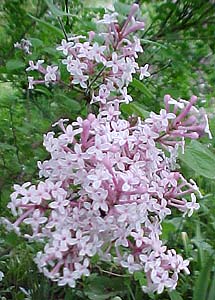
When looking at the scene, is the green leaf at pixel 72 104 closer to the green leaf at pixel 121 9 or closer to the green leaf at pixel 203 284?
the green leaf at pixel 121 9

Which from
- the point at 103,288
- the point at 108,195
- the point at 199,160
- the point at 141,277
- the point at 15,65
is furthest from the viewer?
the point at 15,65

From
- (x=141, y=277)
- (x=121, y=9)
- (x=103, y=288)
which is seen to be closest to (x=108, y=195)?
(x=141, y=277)

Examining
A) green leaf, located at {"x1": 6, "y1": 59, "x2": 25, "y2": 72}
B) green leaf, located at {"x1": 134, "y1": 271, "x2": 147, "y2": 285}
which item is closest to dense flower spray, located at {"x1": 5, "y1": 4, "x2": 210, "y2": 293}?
green leaf, located at {"x1": 134, "y1": 271, "x2": 147, "y2": 285}

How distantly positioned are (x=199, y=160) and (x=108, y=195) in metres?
0.21

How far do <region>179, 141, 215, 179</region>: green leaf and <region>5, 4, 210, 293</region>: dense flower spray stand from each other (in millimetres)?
34

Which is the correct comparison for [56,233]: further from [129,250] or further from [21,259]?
[21,259]

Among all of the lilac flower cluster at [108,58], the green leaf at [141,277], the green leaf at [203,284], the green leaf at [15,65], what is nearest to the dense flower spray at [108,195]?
the lilac flower cluster at [108,58]

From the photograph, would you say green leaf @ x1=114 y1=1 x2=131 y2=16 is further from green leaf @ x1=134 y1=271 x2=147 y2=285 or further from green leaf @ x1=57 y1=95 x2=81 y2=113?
green leaf @ x1=134 y1=271 x2=147 y2=285

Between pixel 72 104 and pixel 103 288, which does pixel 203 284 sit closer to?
pixel 103 288

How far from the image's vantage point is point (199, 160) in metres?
1.15

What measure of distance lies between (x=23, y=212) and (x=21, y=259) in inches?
23.3

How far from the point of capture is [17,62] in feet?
5.02

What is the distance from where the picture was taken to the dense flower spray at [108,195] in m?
1.01

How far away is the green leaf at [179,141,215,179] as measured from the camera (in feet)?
3.69
